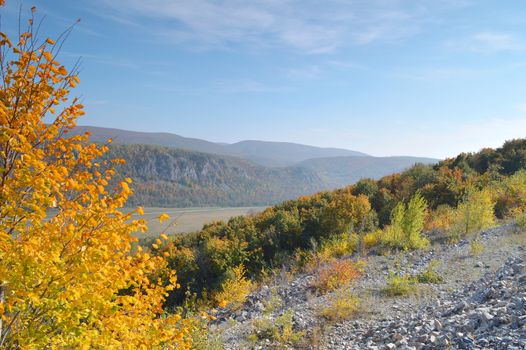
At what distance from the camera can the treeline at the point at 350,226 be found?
38.7 ft

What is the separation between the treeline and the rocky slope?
113 cm

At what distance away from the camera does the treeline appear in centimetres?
1180

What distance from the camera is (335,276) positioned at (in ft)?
31.3

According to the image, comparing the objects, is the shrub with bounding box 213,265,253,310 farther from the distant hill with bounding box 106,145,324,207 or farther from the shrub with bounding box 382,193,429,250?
the distant hill with bounding box 106,145,324,207

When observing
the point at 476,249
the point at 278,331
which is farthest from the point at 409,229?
the point at 278,331

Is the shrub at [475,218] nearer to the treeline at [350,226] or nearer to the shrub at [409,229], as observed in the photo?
the treeline at [350,226]

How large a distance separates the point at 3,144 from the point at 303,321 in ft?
19.5

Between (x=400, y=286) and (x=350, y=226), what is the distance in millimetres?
6807

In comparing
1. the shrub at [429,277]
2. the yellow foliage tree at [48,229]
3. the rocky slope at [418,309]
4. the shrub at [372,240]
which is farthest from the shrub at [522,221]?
the yellow foliage tree at [48,229]

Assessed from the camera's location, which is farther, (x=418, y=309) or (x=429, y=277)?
(x=429, y=277)

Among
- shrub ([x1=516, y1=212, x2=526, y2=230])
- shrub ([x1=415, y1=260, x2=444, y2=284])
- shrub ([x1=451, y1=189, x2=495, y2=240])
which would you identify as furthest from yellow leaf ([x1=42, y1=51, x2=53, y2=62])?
shrub ([x1=516, y1=212, x2=526, y2=230])

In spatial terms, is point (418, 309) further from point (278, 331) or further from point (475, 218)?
point (475, 218)

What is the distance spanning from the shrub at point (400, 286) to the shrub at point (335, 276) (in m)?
1.17

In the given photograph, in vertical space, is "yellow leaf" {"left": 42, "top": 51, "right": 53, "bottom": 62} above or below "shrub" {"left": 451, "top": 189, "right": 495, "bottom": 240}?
above
